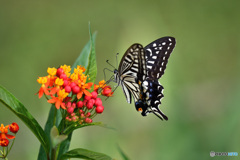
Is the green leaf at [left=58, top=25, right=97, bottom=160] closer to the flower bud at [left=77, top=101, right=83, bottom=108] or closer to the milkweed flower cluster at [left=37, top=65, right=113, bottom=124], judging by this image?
the milkweed flower cluster at [left=37, top=65, right=113, bottom=124]

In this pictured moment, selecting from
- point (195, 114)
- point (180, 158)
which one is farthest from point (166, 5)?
point (180, 158)

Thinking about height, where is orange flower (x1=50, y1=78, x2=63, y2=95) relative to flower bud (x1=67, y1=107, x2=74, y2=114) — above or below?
above

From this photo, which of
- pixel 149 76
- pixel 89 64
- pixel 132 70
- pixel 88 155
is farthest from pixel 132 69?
pixel 88 155

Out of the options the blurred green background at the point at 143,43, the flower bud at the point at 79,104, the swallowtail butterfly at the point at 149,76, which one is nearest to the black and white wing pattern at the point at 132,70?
the swallowtail butterfly at the point at 149,76

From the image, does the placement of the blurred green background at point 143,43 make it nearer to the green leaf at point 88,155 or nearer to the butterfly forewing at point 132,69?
the butterfly forewing at point 132,69

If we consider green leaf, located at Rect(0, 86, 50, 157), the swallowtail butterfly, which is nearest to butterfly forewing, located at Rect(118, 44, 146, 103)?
the swallowtail butterfly

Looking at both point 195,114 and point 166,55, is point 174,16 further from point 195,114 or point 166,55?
point 166,55

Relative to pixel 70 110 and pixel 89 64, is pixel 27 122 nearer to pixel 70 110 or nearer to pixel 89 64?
pixel 70 110
